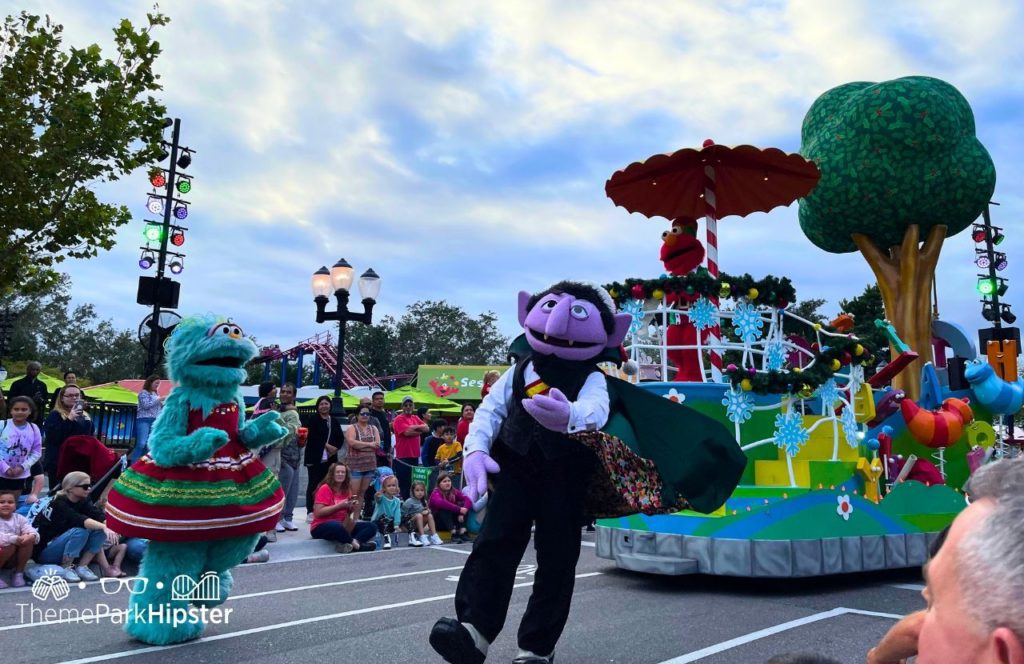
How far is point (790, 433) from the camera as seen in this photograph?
604 centimetres

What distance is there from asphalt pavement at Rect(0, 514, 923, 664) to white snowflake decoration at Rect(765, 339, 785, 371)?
5.63ft

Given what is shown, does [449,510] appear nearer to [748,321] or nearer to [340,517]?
[340,517]

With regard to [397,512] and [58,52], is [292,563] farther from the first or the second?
[58,52]

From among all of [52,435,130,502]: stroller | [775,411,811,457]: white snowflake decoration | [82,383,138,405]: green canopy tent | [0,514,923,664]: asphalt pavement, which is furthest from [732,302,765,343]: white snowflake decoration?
[82,383,138,405]: green canopy tent

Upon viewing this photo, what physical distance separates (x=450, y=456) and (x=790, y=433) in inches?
206

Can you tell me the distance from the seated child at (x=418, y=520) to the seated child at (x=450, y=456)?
31.5 inches

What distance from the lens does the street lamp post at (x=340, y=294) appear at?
31.7 feet

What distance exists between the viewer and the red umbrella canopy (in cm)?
710

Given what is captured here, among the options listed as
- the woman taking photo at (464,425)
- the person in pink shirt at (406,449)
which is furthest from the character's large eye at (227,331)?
the person in pink shirt at (406,449)

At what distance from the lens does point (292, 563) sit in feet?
23.5

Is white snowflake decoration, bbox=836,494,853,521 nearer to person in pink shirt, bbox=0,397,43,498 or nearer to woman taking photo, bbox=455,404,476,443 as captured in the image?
woman taking photo, bbox=455,404,476,443

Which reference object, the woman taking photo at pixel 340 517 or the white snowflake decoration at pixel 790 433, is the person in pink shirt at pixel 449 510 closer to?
the woman taking photo at pixel 340 517

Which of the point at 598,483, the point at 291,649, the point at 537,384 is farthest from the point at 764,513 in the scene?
the point at 291,649

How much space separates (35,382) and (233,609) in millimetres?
6032
